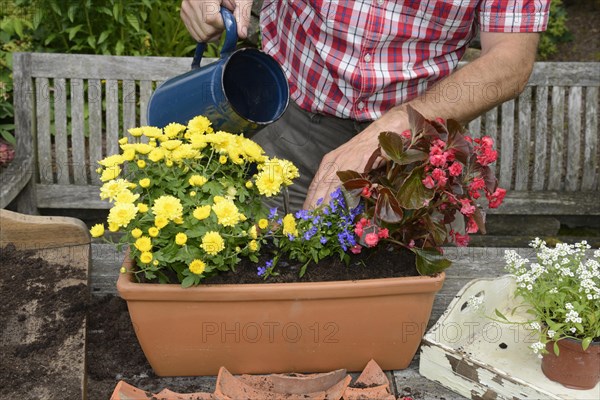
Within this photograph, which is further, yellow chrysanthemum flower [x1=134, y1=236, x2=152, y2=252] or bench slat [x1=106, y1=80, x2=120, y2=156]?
bench slat [x1=106, y1=80, x2=120, y2=156]

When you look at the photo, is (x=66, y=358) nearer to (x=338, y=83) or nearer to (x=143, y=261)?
(x=143, y=261)

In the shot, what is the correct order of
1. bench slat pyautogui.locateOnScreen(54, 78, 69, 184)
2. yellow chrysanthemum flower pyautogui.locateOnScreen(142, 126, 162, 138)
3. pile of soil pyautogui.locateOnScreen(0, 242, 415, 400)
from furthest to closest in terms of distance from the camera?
bench slat pyautogui.locateOnScreen(54, 78, 69, 184) → yellow chrysanthemum flower pyautogui.locateOnScreen(142, 126, 162, 138) → pile of soil pyautogui.locateOnScreen(0, 242, 415, 400)

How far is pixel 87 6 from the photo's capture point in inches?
140

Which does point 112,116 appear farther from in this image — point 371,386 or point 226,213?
point 371,386

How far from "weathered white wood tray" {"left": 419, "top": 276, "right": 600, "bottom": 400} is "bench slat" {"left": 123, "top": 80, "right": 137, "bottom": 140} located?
2.00m

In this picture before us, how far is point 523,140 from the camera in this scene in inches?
130

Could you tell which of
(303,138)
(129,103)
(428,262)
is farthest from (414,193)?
(129,103)

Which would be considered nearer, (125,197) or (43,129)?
(125,197)

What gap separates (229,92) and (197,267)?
0.59 m

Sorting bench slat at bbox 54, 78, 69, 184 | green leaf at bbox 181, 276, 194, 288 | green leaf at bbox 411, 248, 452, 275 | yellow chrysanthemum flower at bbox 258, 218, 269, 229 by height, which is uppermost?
yellow chrysanthemum flower at bbox 258, 218, 269, 229

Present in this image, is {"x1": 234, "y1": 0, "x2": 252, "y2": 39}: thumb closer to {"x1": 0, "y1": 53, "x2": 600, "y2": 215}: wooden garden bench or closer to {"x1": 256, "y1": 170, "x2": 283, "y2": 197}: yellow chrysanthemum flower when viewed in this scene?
{"x1": 256, "y1": 170, "x2": 283, "y2": 197}: yellow chrysanthemum flower

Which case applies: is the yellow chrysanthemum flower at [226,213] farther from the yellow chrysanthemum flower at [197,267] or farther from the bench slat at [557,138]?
the bench slat at [557,138]

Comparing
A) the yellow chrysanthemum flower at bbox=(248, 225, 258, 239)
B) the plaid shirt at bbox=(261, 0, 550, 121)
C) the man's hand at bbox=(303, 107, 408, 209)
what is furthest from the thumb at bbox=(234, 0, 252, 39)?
the yellow chrysanthemum flower at bbox=(248, 225, 258, 239)

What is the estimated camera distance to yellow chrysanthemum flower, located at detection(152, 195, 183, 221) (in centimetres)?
134
